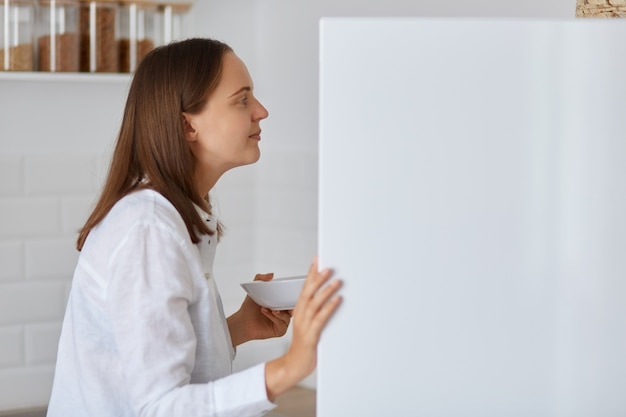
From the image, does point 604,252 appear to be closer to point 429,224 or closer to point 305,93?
point 429,224

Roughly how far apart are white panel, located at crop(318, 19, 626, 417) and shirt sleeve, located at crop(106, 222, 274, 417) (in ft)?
0.62

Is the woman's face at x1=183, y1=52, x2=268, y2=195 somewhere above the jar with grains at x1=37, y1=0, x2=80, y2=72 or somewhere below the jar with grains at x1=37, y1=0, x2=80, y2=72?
below

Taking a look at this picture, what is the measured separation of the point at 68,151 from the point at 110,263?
3.67ft

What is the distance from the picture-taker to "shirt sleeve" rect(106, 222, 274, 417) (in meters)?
1.27

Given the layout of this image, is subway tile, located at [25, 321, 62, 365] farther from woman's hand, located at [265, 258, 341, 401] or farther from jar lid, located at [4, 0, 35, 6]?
woman's hand, located at [265, 258, 341, 401]

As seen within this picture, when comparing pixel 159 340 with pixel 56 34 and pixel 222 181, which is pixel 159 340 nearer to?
pixel 56 34

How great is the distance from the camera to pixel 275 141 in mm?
2654

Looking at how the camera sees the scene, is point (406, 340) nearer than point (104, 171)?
Answer: Yes

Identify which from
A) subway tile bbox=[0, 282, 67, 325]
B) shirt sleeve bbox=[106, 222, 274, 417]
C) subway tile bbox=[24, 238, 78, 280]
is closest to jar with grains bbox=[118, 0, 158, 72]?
subway tile bbox=[24, 238, 78, 280]

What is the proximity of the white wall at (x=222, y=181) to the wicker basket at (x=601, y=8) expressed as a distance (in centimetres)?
38

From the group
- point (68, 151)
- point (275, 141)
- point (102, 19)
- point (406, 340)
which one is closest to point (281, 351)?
point (275, 141)

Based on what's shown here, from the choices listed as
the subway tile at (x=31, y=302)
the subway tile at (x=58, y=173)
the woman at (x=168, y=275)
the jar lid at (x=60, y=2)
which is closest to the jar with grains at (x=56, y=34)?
the jar lid at (x=60, y=2)

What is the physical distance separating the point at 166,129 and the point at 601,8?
81 cm

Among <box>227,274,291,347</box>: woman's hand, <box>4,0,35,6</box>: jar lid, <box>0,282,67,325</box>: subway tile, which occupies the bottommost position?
<box>0,282,67,325</box>: subway tile
